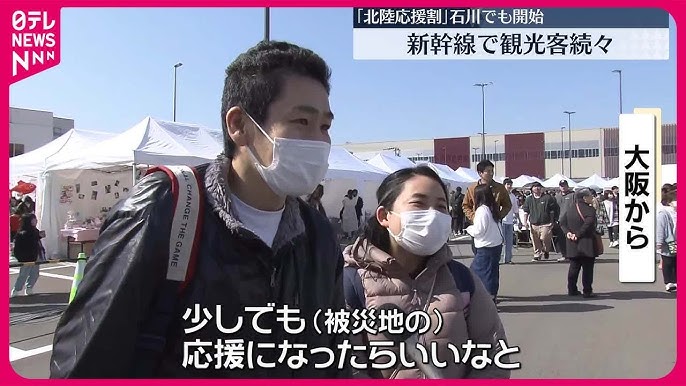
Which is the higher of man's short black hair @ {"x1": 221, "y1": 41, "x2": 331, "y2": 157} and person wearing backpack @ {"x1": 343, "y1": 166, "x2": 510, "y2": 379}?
man's short black hair @ {"x1": 221, "y1": 41, "x2": 331, "y2": 157}

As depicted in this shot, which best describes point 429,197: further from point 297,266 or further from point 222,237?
point 222,237

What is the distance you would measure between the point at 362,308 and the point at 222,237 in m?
0.83

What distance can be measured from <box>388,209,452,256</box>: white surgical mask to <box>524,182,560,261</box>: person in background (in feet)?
31.2

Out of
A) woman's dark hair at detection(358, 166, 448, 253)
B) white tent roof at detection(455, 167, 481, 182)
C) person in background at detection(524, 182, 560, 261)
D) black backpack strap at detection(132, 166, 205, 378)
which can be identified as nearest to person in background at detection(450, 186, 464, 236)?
person in background at detection(524, 182, 560, 261)

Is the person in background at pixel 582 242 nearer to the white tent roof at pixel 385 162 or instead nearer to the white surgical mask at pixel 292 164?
the white surgical mask at pixel 292 164

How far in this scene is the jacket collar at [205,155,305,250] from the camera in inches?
54.6

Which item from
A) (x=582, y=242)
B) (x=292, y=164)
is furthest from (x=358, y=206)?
(x=292, y=164)

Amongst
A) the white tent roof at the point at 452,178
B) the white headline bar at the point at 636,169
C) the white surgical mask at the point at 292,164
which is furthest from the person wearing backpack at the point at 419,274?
the white tent roof at the point at 452,178

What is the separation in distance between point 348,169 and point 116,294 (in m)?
11.5

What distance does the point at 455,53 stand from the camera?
3.25 meters

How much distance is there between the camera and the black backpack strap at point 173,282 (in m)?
1.23

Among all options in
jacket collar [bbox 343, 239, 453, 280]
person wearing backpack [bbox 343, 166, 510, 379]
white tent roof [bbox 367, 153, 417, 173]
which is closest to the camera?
person wearing backpack [bbox 343, 166, 510, 379]

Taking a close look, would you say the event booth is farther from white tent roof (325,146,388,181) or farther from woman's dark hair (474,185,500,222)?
woman's dark hair (474,185,500,222)

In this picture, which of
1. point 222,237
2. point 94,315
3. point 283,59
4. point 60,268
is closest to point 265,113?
point 283,59
